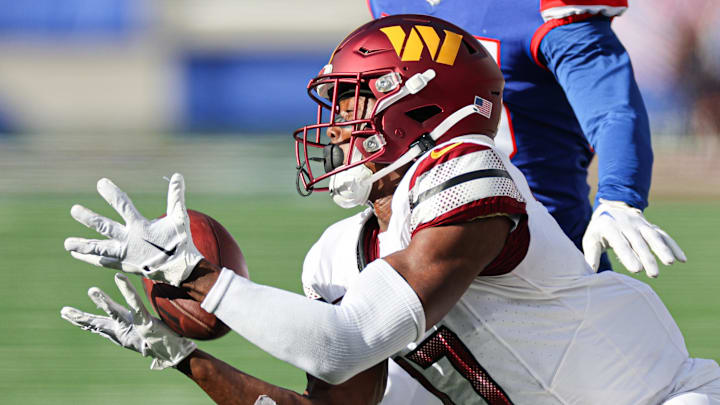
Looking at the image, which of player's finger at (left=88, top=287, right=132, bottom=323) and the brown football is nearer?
player's finger at (left=88, top=287, right=132, bottom=323)

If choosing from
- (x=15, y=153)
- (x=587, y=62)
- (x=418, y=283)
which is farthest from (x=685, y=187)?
(x=418, y=283)

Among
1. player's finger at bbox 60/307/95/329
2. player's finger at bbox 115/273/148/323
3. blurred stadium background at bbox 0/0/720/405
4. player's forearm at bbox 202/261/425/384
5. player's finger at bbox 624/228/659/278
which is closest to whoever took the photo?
player's forearm at bbox 202/261/425/384

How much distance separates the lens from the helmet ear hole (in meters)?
2.48

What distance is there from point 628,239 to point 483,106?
52 cm

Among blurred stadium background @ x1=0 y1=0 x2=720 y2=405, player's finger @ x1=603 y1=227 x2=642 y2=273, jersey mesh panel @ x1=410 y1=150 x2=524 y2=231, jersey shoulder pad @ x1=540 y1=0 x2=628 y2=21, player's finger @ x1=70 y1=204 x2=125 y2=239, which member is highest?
jersey shoulder pad @ x1=540 y1=0 x2=628 y2=21

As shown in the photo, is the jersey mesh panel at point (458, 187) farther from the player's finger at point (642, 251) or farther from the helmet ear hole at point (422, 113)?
the player's finger at point (642, 251)

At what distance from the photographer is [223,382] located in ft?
7.99

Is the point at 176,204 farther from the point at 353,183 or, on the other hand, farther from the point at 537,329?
the point at 537,329

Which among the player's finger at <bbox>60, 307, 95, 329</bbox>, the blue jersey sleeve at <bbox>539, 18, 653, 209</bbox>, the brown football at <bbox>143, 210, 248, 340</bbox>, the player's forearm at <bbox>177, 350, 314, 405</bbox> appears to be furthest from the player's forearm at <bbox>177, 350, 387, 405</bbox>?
the blue jersey sleeve at <bbox>539, 18, 653, 209</bbox>

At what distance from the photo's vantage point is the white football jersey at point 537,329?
2.29 m

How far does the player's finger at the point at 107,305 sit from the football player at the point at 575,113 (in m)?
1.23

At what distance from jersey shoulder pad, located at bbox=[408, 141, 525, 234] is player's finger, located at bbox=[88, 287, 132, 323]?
73 centimetres

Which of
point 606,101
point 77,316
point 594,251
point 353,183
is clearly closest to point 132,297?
point 77,316

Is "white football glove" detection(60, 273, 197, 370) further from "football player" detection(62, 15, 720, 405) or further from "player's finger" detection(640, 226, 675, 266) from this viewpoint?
"player's finger" detection(640, 226, 675, 266)
